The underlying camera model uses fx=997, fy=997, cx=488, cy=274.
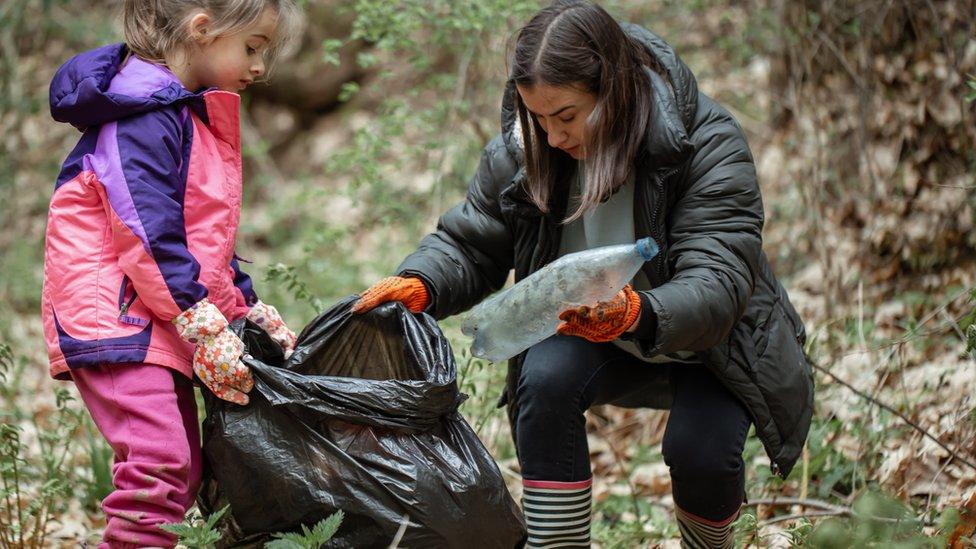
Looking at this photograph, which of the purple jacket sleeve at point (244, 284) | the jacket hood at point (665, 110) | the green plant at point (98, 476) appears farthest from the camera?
the green plant at point (98, 476)

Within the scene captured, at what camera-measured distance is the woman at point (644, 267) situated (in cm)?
243

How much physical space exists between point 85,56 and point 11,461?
1.08 m

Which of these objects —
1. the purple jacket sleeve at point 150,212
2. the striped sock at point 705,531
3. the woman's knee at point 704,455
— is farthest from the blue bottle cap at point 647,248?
the purple jacket sleeve at point 150,212

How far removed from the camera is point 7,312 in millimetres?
5973

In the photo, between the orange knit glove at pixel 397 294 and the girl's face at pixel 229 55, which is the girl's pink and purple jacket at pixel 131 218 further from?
the orange knit glove at pixel 397 294

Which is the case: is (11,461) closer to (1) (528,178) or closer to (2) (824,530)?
(1) (528,178)

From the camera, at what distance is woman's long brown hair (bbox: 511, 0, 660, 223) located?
2.42 m

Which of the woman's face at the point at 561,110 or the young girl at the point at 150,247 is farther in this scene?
the woman's face at the point at 561,110

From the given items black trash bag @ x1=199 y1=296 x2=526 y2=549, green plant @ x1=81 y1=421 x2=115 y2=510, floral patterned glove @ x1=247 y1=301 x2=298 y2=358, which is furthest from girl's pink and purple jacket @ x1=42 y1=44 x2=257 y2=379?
green plant @ x1=81 y1=421 x2=115 y2=510

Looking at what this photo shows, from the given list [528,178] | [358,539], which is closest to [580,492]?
[358,539]

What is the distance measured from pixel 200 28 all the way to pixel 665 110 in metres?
1.17

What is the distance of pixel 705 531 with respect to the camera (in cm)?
259

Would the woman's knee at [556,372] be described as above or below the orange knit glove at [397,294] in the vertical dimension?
below

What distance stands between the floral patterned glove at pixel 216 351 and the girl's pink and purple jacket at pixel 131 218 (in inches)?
1.4
